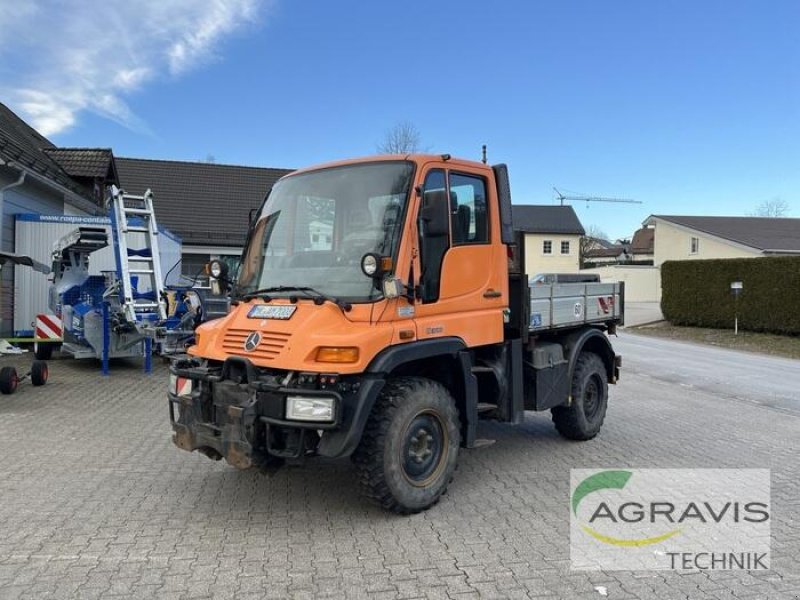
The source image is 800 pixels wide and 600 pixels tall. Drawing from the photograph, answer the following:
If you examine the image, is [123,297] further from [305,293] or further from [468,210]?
[468,210]

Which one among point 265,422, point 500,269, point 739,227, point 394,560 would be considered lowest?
point 394,560

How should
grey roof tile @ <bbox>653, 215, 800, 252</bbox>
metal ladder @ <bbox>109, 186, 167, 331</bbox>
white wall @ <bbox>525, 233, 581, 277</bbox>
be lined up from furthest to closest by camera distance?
white wall @ <bbox>525, 233, 581, 277</bbox> → grey roof tile @ <bbox>653, 215, 800, 252</bbox> → metal ladder @ <bbox>109, 186, 167, 331</bbox>

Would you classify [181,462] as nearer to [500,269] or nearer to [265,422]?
[265,422]

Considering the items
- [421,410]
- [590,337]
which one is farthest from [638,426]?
[421,410]

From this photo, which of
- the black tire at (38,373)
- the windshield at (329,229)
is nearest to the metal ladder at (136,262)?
the black tire at (38,373)

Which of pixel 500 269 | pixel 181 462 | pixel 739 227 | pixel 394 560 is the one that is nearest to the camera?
pixel 394 560

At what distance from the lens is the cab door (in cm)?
449

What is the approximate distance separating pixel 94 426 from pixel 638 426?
627cm

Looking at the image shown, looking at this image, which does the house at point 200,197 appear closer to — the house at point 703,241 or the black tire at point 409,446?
the black tire at point 409,446

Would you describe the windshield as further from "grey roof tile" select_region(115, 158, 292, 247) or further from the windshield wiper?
"grey roof tile" select_region(115, 158, 292, 247)

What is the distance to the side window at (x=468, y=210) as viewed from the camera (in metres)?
4.78

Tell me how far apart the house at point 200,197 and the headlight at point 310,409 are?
865 inches

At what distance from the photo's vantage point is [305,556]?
380 cm

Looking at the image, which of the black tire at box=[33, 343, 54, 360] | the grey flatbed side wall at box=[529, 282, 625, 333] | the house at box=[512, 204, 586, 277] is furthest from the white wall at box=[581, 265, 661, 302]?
the grey flatbed side wall at box=[529, 282, 625, 333]
